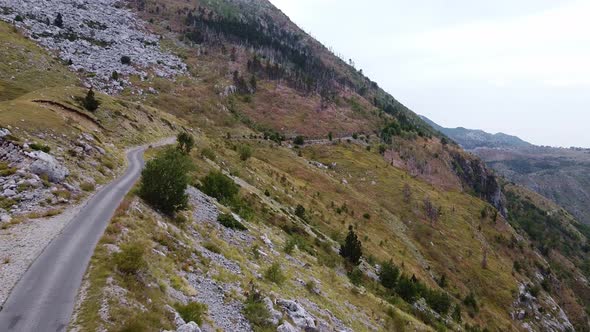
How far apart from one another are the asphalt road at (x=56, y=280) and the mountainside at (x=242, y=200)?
0.51 meters

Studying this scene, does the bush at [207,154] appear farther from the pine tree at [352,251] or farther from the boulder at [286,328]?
the boulder at [286,328]

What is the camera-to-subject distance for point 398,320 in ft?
92.9

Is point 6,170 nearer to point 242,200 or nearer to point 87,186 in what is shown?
point 87,186

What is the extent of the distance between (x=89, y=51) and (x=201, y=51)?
49.6 metres

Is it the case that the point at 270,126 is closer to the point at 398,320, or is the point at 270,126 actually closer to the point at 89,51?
the point at 89,51

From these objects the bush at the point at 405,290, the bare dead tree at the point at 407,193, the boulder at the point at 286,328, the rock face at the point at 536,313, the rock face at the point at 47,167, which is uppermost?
the rock face at the point at 47,167

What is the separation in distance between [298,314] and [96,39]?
138223mm

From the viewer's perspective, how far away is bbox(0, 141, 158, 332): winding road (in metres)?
11.9

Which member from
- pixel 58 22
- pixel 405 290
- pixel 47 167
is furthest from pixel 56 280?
pixel 58 22

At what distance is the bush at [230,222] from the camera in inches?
1093

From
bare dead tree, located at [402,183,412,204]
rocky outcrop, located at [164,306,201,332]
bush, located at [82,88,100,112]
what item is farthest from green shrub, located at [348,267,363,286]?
→ bare dead tree, located at [402,183,412,204]

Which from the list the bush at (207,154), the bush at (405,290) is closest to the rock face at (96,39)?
the bush at (207,154)

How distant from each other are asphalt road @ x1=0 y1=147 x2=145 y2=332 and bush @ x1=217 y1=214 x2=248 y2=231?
7782 mm

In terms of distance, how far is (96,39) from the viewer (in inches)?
5032
